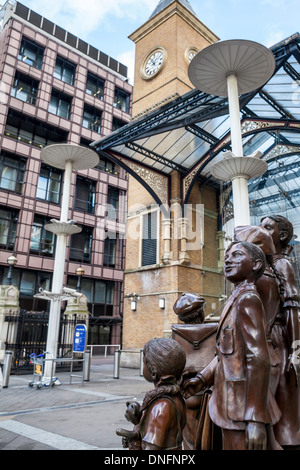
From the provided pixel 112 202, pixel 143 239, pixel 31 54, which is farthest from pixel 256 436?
pixel 31 54

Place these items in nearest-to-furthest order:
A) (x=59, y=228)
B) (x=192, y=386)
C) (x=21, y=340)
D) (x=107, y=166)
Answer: (x=192, y=386) < (x=59, y=228) < (x=21, y=340) < (x=107, y=166)

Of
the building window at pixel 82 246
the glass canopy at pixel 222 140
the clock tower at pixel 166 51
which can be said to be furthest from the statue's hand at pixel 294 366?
the building window at pixel 82 246

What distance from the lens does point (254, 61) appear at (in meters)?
8.30

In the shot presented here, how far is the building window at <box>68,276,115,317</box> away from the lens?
2958cm

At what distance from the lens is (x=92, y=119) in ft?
111

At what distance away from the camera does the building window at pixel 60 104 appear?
102 feet

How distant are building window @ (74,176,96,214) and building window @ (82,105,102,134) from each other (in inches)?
207

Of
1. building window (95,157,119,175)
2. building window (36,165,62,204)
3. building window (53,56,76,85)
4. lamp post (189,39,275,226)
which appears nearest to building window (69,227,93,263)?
building window (36,165,62,204)

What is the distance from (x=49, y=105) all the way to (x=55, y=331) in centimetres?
2539

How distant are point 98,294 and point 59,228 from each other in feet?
67.3

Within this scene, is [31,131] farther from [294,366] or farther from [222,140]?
[294,366]

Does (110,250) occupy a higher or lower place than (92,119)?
lower

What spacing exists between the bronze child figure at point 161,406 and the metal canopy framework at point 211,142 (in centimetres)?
1155

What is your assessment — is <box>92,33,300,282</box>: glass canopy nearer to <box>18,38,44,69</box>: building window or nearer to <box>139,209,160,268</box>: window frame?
<box>139,209,160,268</box>: window frame
